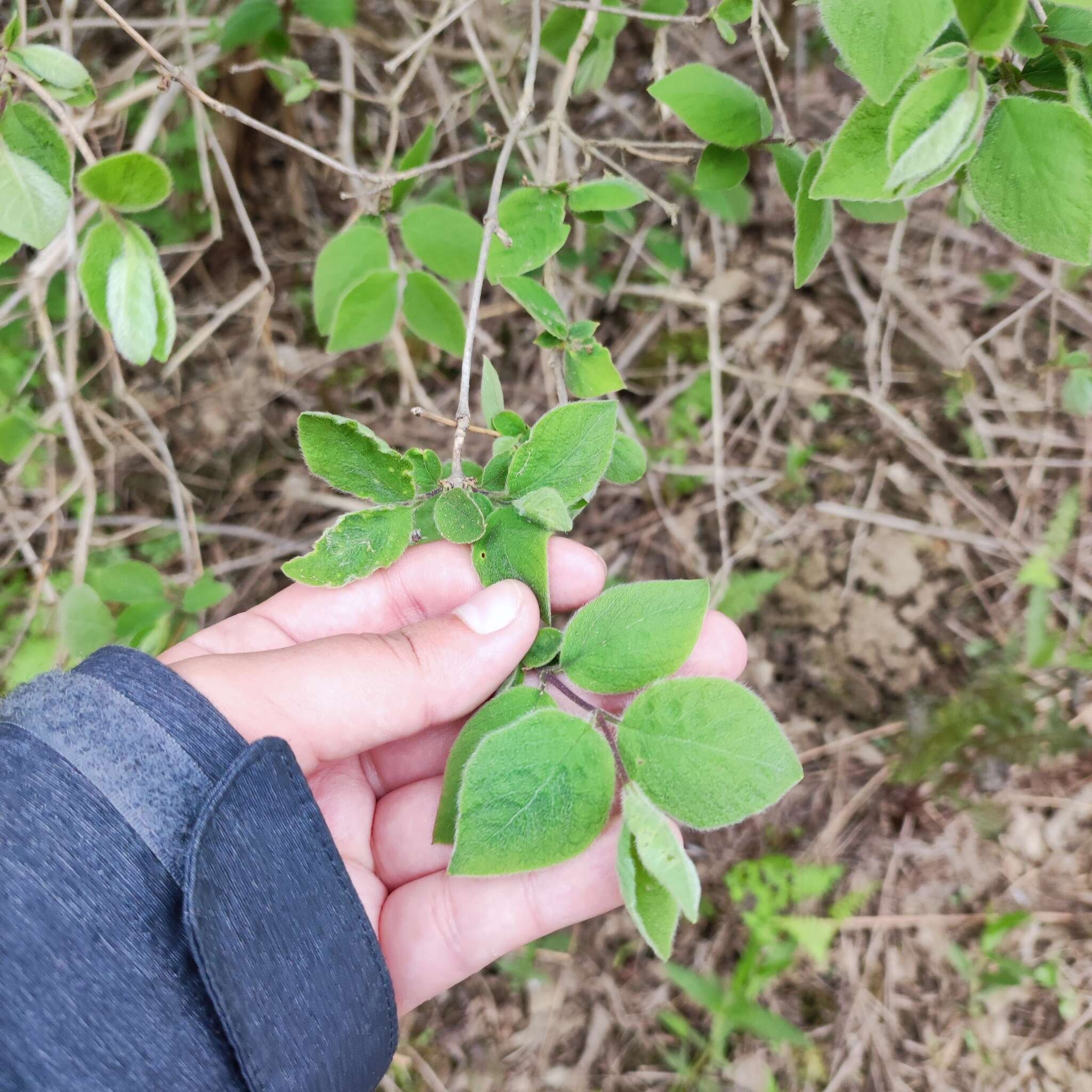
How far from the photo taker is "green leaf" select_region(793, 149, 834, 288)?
87 centimetres

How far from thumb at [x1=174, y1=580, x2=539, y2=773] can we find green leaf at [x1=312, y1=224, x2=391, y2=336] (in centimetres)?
47

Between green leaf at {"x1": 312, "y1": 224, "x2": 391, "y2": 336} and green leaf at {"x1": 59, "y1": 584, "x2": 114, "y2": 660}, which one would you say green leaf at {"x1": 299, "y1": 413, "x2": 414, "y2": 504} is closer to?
green leaf at {"x1": 312, "y1": 224, "x2": 391, "y2": 336}

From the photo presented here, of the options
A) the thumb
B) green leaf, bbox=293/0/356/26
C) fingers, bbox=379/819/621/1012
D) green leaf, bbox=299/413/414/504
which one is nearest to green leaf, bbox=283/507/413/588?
green leaf, bbox=299/413/414/504

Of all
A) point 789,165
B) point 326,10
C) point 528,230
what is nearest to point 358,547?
point 528,230

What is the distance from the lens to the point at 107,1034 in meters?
0.91

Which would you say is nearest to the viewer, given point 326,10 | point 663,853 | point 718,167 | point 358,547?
point 663,853

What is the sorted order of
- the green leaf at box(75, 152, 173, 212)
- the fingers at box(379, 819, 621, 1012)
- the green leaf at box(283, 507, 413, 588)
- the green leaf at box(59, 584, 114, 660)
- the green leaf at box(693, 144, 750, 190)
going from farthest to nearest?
the green leaf at box(59, 584, 114, 660) → the fingers at box(379, 819, 621, 1012) → the green leaf at box(693, 144, 750, 190) → the green leaf at box(283, 507, 413, 588) → the green leaf at box(75, 152, 173, 212)

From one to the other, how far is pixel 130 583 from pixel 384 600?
488mm

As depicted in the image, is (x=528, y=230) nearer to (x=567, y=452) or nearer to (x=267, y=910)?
(x=567, y=452)

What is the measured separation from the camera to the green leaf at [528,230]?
3.35 feet

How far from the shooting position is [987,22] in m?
0.61

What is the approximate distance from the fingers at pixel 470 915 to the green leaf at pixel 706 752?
1.57 feet

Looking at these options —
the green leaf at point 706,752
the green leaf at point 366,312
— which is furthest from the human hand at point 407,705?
Result: the green leaf at point 366,312

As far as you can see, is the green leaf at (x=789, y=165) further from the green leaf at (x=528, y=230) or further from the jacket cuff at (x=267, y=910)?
the jacket cuff at (x=267, y=910)
